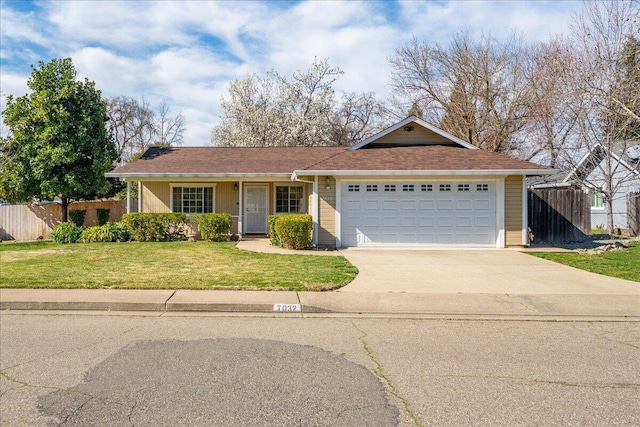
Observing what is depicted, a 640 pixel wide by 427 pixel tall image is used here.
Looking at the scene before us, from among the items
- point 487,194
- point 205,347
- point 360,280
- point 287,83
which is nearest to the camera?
point 205,347

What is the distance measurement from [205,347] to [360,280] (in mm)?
4786

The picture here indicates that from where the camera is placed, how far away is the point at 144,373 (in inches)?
172

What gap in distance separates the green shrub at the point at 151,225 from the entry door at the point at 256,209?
3290mm

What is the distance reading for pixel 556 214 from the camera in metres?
17.8

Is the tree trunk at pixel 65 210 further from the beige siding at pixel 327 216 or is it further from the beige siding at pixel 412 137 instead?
the beige siding at pixel 412 137

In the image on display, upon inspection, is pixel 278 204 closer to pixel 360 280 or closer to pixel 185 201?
pixel 185 201

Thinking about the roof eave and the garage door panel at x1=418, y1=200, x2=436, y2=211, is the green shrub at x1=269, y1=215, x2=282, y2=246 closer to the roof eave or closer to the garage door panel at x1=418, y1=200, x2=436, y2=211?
the roof eave

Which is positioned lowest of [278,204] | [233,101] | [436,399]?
[436,399]

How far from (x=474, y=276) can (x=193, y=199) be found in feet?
43.7

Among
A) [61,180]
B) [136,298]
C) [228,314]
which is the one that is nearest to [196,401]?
[228,314]

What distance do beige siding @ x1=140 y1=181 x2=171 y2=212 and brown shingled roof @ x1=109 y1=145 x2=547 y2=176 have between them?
859 mm

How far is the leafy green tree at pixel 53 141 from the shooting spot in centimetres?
1931

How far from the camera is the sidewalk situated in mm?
7109

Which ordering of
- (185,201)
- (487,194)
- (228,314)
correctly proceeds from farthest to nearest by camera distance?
(185,201) → (487,194) → (228,314)
